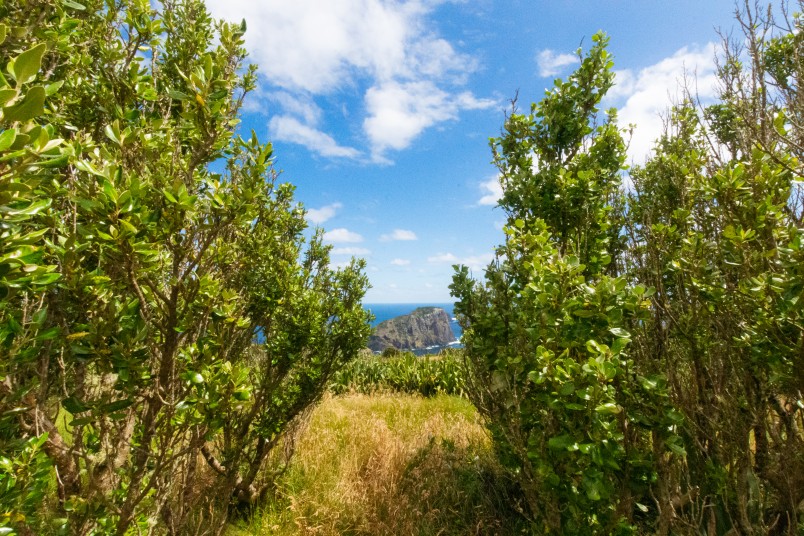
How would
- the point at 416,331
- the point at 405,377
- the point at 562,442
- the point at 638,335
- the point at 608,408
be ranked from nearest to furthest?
the point at 608,408 < the point at 562,442 < the point at 638,335 < the point at 405,377 < the point at 416,331

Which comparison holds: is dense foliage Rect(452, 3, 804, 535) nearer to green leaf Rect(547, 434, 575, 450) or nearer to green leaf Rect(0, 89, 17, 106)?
green leaf Rect(547, 434, 575, 450)

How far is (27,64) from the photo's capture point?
86 centimetres

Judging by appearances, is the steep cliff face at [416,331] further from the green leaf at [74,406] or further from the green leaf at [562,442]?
the green leaf at [74,406]

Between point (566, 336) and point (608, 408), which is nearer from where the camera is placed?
point (608, 408)

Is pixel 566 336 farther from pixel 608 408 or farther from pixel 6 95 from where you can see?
pixel 6 95

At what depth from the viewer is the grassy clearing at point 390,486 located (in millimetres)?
3967

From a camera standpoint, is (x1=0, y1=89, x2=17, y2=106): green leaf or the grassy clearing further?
the grassy clearing

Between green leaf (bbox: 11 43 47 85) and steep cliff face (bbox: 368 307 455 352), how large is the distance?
323 ft

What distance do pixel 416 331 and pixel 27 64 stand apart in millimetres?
127333

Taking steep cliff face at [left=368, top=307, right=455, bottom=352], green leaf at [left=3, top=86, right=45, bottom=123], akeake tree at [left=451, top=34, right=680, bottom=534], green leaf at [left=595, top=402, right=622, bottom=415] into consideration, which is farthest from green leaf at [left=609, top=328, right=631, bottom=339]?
steep cliff face at [left=368, top=307, right=455, bottom=352]

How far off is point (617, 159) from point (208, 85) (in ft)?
10.8

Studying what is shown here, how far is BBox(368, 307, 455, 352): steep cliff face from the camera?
104 metres

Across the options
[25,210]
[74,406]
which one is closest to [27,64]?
[25,210]

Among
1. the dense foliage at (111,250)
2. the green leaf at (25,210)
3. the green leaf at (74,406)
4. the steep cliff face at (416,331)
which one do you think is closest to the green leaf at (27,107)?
the dense foliage at (111,250)
